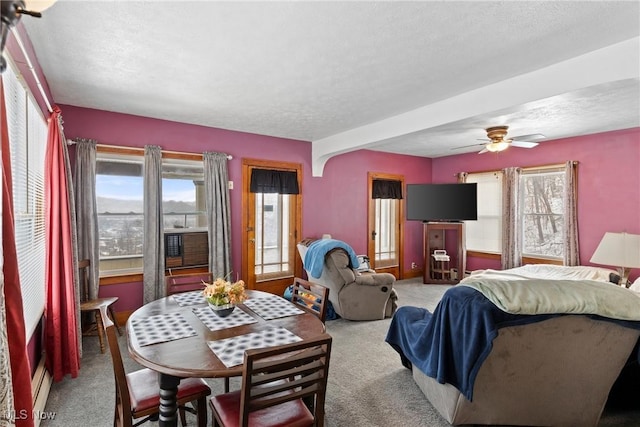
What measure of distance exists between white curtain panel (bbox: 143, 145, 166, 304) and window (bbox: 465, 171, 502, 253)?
5.34 metres

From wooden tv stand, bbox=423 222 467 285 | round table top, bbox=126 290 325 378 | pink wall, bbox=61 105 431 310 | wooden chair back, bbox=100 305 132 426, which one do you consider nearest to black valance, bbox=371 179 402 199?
pink wall, bbox=61 105 431 310

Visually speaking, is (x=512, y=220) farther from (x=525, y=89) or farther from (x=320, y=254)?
(x=320, y=254)

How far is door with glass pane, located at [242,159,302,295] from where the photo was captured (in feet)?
16.3

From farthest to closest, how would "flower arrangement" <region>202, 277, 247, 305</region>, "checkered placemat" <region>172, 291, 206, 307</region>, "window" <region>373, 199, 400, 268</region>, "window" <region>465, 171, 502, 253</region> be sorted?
"window" <region>373, 199, 400, 268</region> → "window" <region>465, 171, 502, 253</region> → "checkered placemat" <region>172, 291, 206, 307</region> → "flower arrangement" <region>202, 277, 247, 305</region>

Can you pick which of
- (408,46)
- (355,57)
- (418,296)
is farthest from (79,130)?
(418,296)

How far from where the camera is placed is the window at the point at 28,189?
2047mm

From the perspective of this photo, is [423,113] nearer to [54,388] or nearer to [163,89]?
Answer: [163,89]

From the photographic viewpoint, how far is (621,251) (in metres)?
3.55

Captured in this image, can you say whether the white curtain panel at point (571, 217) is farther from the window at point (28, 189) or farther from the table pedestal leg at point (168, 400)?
the window at point (28, 189)

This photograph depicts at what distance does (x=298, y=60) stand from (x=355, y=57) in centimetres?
43

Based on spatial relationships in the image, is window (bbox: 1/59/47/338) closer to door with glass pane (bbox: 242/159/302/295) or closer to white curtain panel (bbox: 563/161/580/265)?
door with glass pane (bbox: 242/159/302/295)

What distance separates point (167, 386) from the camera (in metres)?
1.67

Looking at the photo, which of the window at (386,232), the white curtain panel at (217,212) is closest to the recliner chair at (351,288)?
the white curtain panel at (217,212)

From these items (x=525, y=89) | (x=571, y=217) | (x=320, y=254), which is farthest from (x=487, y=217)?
(x=525, y=89)
